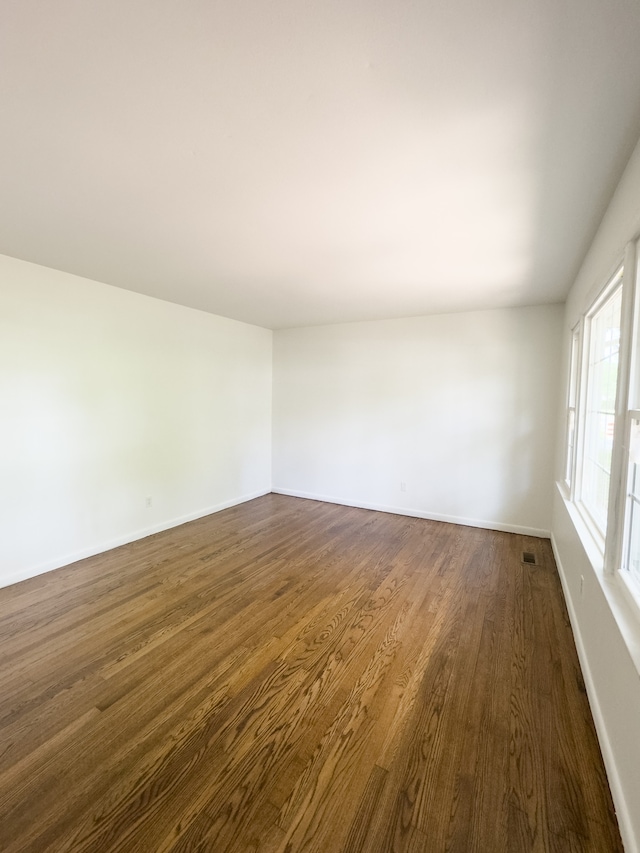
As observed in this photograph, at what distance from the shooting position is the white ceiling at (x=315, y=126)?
3.18 feet

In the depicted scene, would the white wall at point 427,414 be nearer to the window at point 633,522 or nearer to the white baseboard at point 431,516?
the white baseboard at point 431,516

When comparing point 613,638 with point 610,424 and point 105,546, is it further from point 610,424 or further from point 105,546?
point 105,546

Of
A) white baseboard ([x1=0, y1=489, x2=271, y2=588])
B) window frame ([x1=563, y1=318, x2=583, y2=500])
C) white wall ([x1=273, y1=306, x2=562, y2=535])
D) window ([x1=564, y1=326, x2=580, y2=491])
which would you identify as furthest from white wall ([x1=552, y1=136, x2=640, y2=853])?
white baseboard ([x1=0, y1=489, x2=271, y2=588])

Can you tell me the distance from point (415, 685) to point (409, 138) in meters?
2.51

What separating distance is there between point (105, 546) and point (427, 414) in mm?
3799

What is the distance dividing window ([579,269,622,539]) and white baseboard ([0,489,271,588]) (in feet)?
12.9

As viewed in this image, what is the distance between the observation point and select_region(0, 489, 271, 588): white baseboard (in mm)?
2870

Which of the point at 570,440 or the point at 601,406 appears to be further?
the point at 570,440

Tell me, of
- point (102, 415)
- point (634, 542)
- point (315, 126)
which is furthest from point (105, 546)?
point (634, 542)

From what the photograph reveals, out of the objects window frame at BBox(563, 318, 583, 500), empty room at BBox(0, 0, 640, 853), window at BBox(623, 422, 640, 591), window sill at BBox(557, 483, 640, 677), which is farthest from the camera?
window frame at BBox(563, 318, 583, 500)

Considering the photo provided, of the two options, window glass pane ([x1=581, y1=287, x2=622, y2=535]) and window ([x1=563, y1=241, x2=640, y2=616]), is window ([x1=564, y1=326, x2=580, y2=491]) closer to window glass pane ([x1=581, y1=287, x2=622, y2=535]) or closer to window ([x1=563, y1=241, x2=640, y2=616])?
window ([x1=563, y1=241, x2=640, y2=616])

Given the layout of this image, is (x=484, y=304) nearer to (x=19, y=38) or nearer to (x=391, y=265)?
(x=391, y=265)

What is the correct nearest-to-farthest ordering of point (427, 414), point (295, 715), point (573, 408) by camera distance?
point (295, 715), point (573, 408), point (427, 414)

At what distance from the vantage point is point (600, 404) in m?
2.39
